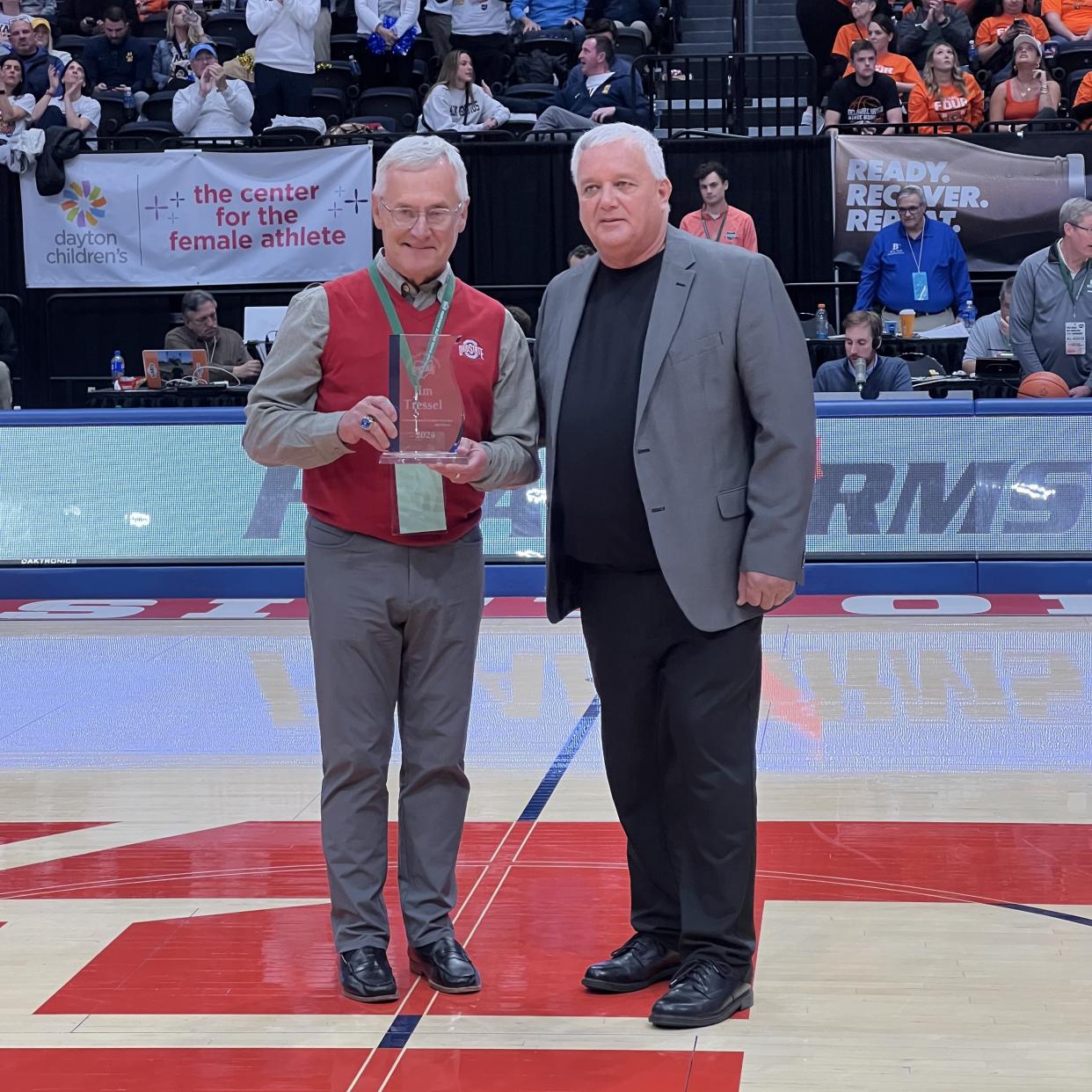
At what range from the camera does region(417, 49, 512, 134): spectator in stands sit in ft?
47.0

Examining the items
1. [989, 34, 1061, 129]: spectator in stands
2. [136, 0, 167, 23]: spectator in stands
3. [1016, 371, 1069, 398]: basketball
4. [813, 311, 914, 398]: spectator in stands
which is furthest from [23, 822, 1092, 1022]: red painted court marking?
[136, 0, 167, 23]: spectator in stands

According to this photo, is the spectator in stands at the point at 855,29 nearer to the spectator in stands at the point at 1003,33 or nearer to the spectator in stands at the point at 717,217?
the spectator in stands at the point at 1003,33

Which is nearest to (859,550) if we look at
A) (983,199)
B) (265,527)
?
(265,527)

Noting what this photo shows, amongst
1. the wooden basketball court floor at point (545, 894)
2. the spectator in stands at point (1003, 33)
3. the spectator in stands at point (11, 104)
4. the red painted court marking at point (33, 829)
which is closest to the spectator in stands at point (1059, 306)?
the wooden basketball court floor at point (545, 894)

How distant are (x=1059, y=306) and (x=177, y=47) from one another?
9.17 m

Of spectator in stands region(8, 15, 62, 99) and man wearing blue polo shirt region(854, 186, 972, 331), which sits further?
spectator in stands region(8, 15, 62, 99)

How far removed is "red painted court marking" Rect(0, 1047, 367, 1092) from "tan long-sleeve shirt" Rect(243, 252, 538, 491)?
4.25 ft

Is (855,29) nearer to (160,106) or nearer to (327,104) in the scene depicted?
(327,104)

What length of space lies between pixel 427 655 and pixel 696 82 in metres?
12.1

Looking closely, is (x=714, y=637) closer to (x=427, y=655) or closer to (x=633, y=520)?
(x=633, y=520)

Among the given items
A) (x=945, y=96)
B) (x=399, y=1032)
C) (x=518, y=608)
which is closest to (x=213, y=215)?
(x=945, y=96)

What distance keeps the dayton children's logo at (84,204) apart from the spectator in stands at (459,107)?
2.80 meters

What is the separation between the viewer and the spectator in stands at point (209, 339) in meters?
12.3

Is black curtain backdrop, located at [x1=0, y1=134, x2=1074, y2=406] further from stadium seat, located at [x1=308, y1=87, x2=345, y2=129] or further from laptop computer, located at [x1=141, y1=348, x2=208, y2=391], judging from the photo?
laptop computer, located at [x1=141, y1=348, x2=208, y2=391]
